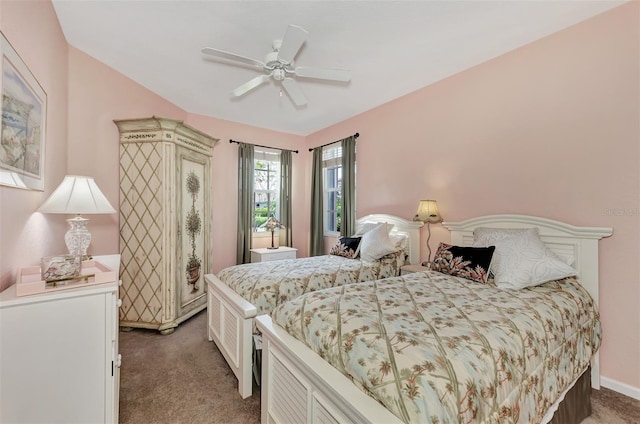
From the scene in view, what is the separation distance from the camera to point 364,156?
4.08m

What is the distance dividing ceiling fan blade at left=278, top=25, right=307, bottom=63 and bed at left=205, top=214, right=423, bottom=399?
→ 68.7 inches

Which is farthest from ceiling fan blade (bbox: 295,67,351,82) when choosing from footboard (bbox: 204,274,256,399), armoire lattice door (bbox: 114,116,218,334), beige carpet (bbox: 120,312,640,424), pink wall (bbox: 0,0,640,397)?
beige carpet (bbox: 120,312,640,424)

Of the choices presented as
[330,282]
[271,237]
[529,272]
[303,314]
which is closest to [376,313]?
[303,314]

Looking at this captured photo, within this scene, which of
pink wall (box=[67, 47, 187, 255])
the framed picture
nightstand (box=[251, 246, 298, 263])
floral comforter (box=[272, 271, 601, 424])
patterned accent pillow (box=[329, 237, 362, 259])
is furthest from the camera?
nightstand (box=[251, 246, 298, 263])

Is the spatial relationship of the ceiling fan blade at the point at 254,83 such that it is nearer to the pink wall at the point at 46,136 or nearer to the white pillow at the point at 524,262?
the pink wall at the point at 46,136

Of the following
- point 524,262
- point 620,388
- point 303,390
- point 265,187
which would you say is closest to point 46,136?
point 303,390

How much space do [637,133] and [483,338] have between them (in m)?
2.04

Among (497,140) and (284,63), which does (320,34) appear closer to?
(284,63)

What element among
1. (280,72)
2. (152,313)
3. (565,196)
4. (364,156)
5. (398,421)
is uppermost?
(280,72)

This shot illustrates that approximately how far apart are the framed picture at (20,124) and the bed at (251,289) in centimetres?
143

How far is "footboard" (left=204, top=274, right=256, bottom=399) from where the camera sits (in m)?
1.89

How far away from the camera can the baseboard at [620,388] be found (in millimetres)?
1927

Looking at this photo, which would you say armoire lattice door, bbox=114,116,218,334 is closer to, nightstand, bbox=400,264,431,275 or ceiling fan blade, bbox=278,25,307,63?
ceiling fan blade, bbox=278,25,307,63

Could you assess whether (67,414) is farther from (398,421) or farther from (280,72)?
(280,72)
